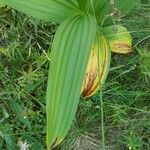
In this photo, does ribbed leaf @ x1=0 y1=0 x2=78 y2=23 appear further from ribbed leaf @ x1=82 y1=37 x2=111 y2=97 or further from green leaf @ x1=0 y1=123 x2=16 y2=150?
green leaf @ x1=0 y1=123 x2=16 y2=150

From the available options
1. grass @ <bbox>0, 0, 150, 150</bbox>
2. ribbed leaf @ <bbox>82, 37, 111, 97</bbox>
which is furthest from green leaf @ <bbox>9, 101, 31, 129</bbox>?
ribbed leaf @ <bbox>82, 37, 111, 97</bbox>

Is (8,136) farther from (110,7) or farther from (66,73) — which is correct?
(110,7)

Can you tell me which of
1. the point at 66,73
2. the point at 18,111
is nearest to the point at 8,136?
the point at 18,111

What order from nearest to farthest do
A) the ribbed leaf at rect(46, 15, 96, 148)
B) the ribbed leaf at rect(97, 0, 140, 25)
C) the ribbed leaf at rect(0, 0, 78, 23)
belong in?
the ribbed leaf at rect(46, 15, 96, 148), the ribbed leaf at rect(0, 0, 78, 23), the ribbed leaf at rect(97, 0, 140, 25)

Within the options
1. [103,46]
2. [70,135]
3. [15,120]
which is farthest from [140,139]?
[15,120]

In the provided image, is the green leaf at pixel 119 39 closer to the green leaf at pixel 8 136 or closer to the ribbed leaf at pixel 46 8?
the ribbed leaf at pixel 46 8

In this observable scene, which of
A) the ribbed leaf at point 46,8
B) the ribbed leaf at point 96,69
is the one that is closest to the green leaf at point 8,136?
the ribbed leaf at point 96,69
